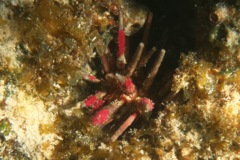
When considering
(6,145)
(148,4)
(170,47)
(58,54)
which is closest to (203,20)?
(170,47)

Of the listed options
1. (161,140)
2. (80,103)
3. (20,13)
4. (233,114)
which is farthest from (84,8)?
(233,114)

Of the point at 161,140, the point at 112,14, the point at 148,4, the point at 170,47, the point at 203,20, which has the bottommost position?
the point at 161,140

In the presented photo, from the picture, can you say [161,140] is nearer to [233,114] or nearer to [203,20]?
[233,114]

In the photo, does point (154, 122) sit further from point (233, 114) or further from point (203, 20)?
point (203, 20)

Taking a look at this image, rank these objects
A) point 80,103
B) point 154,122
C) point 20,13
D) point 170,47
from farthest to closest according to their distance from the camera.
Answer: point 170,47 → point 80,103 → point 154,122 → point 20,13

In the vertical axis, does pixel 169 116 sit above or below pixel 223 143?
above

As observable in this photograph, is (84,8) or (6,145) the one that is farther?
(6,145)

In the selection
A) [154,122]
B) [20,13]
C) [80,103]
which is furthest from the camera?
[80,103]
